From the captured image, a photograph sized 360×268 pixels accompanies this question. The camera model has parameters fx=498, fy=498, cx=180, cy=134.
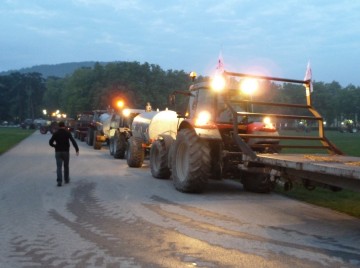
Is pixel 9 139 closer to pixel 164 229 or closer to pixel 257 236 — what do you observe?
pixel 164 229

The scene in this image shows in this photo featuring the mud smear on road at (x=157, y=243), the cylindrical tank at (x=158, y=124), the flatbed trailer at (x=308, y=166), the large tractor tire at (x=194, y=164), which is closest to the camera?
the mud smear on road at (x=157, y=243)

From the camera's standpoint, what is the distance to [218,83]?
37.9ft

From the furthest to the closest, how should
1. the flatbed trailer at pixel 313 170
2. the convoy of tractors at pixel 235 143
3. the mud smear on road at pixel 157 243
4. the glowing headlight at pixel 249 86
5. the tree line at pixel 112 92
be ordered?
the tree line at pixel 112 92 → the glowing headlight at pixel 249 86 → the convoy of tractors at pixel 235 143 → the flatbed trailer at pixel 313 170 → the mud smear on road at pixel 157 243

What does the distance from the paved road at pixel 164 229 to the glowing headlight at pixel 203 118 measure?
5.57 feet

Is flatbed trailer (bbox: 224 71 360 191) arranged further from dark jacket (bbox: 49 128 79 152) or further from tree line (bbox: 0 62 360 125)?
tree line (bbox: 0 62 360 125)

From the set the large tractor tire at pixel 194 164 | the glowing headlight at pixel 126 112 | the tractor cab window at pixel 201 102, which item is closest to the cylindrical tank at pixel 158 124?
the tractor cab window at pixel 201 102

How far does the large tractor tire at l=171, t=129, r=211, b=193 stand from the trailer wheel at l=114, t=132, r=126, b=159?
1121 centimetres

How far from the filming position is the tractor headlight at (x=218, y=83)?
11.2 metres

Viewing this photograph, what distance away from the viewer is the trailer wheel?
23062mm

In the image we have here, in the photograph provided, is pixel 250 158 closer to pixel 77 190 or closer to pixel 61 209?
pixel 61 209

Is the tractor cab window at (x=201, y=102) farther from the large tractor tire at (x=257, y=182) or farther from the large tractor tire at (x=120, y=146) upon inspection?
the large tractor tire at (x=120, y=146)

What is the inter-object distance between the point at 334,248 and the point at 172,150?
21.2ft

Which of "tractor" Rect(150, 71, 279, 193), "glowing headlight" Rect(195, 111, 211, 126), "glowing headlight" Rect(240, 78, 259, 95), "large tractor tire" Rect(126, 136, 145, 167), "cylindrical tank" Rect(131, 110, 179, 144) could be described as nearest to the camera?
"tractor" Rect(150, 71, 279, 193)

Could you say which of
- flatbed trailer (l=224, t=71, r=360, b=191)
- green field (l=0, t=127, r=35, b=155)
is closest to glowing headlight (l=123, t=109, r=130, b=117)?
green field (l=0, t=127, r=35, b=155)
